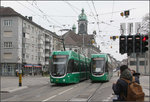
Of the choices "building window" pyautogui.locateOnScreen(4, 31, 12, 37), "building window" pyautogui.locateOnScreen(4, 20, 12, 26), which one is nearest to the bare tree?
"building window" pyautogui.locateOnScreen(4, 31, 12, 37)

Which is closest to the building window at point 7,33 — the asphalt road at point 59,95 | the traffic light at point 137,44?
the asphalt road at point 59,95

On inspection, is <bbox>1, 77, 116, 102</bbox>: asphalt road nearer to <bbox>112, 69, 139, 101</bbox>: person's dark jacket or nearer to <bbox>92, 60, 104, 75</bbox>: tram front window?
<bbox>92, 60, 104, 75</bbox>: tram front window

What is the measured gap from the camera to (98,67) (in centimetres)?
2661

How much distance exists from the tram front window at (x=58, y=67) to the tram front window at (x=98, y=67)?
5305 mm

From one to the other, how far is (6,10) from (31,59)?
13.9 meters

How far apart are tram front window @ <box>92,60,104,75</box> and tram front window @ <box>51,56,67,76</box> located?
17.4 ft

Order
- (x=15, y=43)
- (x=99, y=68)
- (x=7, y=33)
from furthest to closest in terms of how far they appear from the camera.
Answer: (x=7, y=33)
(x=15, y=43)
(x=99, y=68)

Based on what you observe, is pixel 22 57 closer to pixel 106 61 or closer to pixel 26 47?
pixel 26 47

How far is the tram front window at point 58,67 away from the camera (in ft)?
72.4

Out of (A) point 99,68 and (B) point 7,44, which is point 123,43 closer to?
(A) point 99,68

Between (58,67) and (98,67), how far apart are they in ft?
19.6

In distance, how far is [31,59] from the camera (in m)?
65.6

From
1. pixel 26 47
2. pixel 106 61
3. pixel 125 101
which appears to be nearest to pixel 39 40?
pixel 26 47

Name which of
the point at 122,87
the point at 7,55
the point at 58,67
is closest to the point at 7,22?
the point at 7,55
